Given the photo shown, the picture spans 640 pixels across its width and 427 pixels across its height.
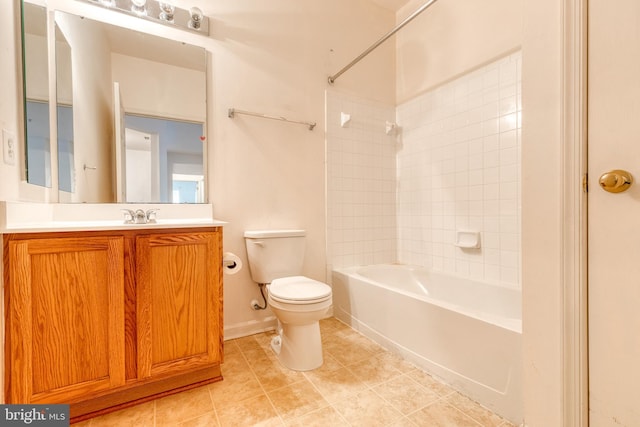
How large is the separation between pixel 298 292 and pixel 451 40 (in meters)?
2.17

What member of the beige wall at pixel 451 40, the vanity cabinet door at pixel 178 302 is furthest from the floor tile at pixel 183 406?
the beige wall at pixel 451 40

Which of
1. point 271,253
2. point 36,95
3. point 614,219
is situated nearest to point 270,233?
point 271,253

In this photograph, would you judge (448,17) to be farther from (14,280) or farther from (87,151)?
(14,280)

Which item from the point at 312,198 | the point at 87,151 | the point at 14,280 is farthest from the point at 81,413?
the point at 312,198

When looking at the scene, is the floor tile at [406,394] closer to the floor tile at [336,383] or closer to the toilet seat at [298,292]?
the floor tile at [336,383]

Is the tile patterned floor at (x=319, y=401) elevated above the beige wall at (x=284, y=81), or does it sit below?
below

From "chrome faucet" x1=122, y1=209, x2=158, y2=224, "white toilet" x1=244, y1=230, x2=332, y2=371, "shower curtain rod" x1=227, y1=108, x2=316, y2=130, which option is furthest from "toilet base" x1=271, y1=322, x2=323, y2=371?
"shower curtain rod" x1=227, y1=108, x2=316, y2=130

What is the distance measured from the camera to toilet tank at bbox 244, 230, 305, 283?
6.45 ft

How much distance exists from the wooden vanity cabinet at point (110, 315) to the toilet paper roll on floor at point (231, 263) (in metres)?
0.32

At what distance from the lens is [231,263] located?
1.86 meters

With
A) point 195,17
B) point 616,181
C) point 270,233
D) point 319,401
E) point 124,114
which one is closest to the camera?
point 616,181

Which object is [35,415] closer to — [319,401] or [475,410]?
[319,401]

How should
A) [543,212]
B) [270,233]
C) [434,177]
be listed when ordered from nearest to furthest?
[543,212] → [270,233] → [434,177]

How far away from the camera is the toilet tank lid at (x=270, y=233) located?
195 centimetres
